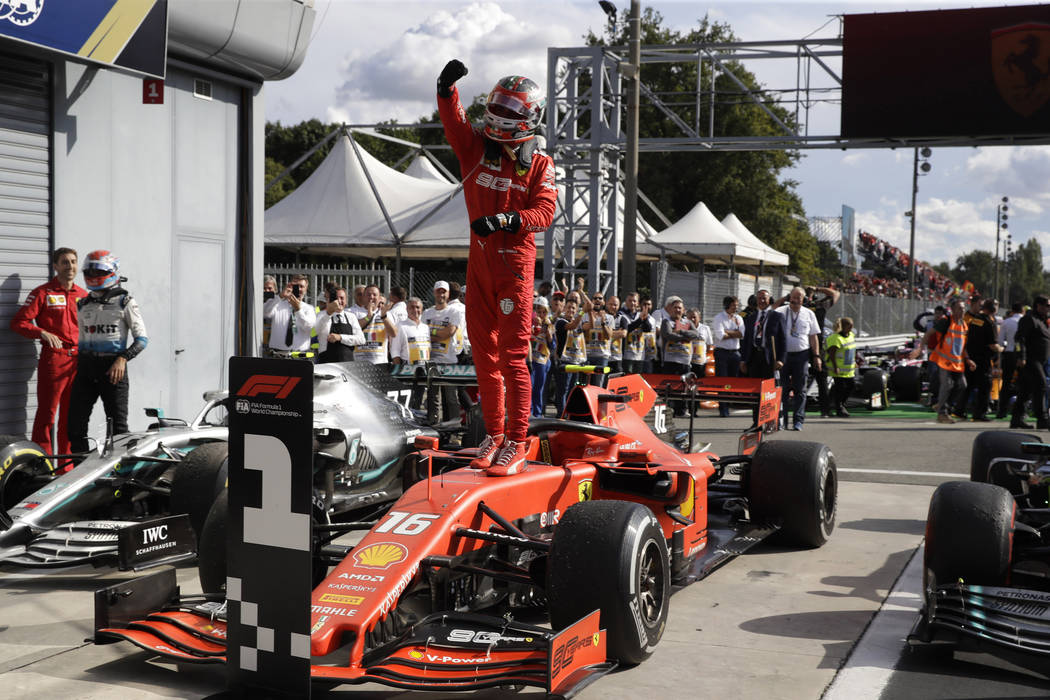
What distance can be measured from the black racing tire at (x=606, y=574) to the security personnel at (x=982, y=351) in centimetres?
1274

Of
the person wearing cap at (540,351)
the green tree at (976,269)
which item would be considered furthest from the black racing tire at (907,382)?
the green tree at (976,269)

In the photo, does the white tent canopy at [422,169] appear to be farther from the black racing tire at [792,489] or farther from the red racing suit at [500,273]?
the red racing suit at [500,273]

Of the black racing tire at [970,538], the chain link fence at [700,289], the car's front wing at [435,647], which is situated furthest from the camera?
the chain link fence at [700,289]

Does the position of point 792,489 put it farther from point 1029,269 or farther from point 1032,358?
point 1029,269

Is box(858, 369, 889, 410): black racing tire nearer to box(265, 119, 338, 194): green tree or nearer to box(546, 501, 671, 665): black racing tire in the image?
box(546, 501, 671, 665): black racing tire


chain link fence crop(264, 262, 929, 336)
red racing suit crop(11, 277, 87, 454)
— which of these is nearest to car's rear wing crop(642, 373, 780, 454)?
red racing suit crop(11, 277, 87, 454)

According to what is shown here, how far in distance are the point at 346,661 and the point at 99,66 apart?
737 centimetres

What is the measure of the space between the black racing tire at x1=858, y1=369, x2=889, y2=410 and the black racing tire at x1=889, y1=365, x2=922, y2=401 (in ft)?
4.71

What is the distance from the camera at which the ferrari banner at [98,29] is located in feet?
28.3

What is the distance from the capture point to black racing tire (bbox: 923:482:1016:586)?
4.86 meters

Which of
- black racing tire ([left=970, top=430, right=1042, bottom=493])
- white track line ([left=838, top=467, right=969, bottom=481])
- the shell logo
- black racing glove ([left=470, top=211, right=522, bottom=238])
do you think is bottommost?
white track line ([left=838, top=467, right=969, bottom=481])

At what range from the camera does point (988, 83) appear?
729 inches

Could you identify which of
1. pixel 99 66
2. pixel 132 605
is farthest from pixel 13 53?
pixel 132 605

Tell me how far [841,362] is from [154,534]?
497 inches
